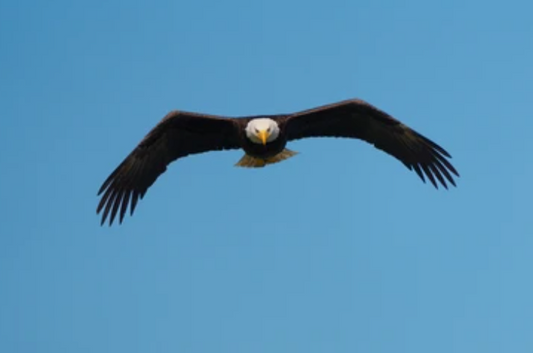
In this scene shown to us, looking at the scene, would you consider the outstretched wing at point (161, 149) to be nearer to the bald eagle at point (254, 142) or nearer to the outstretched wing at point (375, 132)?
the bald eagle at point (254, 142)

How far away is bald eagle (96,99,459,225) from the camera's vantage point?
13.4 metres

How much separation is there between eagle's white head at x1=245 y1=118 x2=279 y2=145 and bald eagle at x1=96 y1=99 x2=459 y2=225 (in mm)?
27

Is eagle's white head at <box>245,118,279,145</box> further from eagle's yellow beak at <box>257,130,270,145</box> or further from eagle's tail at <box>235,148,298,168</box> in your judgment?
eagle's tail at <box>235,148,298,168</box>

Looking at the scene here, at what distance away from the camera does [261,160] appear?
13.7 metres

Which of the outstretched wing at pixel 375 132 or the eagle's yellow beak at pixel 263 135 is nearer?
the eagle's yellow beak at pixel 263 135

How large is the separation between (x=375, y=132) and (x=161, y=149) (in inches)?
122

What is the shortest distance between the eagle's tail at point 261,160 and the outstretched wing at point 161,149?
9.6 inches

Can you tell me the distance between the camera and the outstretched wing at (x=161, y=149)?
44.2 feet

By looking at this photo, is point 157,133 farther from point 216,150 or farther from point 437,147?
point 437,147

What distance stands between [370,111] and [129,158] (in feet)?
11.3

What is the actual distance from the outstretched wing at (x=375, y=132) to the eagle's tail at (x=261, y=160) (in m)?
0.27

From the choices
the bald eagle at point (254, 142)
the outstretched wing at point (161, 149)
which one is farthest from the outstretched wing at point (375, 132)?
the outstretched wing at point (161, 149)

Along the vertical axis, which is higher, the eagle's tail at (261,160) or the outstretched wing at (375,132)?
the outstretched wing at (375,132)

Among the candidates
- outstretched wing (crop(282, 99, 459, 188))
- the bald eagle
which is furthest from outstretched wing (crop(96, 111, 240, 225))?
outstretched wing (crop(282, 99, 459, 188))
